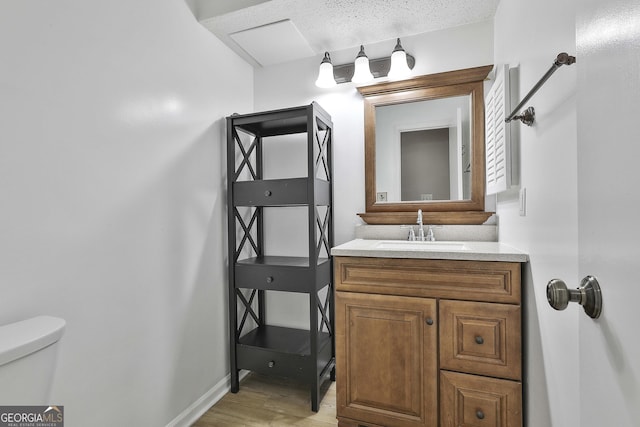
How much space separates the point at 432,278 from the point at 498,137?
77cm

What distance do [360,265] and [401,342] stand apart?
1.33ft

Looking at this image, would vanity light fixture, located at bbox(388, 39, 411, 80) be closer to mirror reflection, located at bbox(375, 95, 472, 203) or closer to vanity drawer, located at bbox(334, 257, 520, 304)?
mirror reflection, located at bbox(375, 95, 472, 203)

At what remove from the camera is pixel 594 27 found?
52cm

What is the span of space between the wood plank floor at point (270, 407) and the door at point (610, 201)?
4.72 feet

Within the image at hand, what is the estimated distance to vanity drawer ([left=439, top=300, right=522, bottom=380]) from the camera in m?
1.29

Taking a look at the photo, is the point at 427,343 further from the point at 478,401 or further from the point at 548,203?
the point at 548,203

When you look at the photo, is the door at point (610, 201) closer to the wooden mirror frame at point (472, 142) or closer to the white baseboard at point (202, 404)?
the wooden mirror frame at point (472, 142)

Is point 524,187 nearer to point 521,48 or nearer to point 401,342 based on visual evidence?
point 521,48

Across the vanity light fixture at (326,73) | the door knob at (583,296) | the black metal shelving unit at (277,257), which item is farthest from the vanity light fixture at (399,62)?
the door knob at (583,296)

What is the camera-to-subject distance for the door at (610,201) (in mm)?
414

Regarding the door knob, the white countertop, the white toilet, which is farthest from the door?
the white toilet

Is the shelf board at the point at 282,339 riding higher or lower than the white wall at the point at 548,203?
lower

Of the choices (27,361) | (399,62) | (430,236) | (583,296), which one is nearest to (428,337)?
(430,236)

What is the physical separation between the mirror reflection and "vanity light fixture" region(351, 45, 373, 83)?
0.21 m
